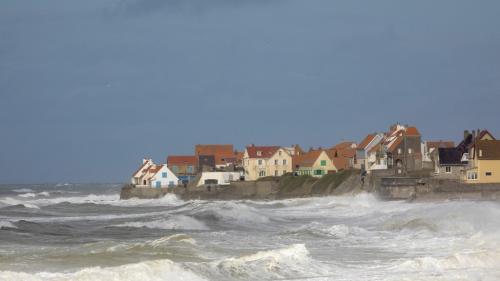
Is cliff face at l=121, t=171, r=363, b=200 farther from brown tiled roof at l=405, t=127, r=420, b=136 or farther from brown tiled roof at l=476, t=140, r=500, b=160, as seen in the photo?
brown tiled roof at l=476, t=140, r=500, b=160

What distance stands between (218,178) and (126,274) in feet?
206

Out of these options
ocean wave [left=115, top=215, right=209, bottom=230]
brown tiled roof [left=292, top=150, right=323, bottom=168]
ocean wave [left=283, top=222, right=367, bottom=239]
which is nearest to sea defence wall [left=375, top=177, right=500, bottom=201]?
ocean wave [left=115, top=215, right=209, bottom=230]

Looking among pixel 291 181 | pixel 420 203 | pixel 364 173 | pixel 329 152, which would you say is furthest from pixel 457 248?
pixel 329 152

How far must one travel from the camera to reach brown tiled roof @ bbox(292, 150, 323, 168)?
263 ft

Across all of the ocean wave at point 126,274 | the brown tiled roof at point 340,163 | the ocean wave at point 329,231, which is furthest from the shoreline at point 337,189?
the ocean wave at point 126,274

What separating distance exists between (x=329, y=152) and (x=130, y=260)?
6141 centimetres

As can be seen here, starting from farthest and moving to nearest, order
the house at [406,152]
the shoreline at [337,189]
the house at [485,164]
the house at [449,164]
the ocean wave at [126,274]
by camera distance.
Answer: the house at [406,152] < the house at [449,164] < the house at [485,164] < the shoreline at [337,189] < the ocean wave at [126,274]

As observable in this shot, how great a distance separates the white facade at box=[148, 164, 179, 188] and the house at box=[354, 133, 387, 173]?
1678 centimetres

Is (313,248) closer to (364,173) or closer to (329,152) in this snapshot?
(364,173)

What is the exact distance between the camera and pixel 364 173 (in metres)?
66.4

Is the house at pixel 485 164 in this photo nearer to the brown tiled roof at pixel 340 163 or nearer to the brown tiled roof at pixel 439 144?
the brown tiled roof at pixel 439 144

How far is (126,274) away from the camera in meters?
19.2

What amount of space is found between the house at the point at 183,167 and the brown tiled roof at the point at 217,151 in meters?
1.19

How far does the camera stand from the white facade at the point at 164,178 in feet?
278
